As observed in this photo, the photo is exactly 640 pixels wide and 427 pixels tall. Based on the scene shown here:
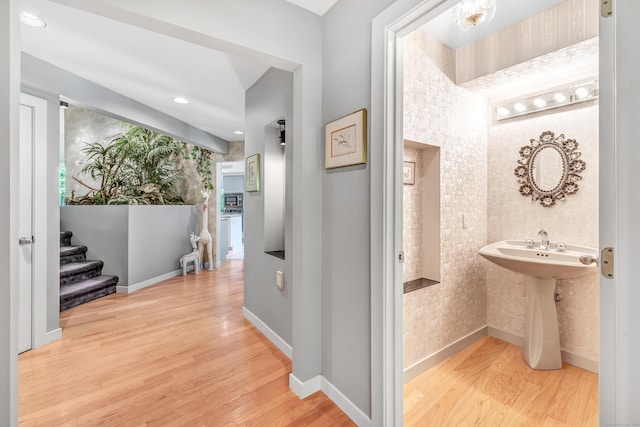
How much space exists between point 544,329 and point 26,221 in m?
4.09

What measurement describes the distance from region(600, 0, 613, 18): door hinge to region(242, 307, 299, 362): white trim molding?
2440mm

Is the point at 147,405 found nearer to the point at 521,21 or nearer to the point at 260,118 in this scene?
the point at 260,118

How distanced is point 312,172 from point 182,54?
63.2 inches

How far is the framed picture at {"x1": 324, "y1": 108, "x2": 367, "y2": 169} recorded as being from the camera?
1.58 meters

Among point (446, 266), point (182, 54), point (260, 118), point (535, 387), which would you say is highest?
point (182, 54)

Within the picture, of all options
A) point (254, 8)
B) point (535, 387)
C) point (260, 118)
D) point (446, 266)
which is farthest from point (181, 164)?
point (535, 387)

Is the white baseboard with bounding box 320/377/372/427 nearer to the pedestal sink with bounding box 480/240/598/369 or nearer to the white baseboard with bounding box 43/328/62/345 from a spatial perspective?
the pedestal sink with bounding box 480/240/598/369

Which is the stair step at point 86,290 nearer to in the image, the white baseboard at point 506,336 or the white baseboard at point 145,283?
the white baseboard at point 145,283

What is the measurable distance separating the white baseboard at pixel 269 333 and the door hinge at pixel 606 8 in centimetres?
244

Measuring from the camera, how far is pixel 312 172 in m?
1.86

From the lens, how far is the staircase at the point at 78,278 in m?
3.44

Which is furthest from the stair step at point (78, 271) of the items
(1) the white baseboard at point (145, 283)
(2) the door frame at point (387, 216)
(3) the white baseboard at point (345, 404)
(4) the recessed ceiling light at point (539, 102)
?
(4) the recessed ceiling light at point (539, 102)

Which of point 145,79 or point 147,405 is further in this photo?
point 145,79

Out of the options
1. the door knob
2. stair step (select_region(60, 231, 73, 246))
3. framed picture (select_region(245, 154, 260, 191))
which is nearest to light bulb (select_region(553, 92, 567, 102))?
framed picture (select_region(245, 154, 260, 191))
